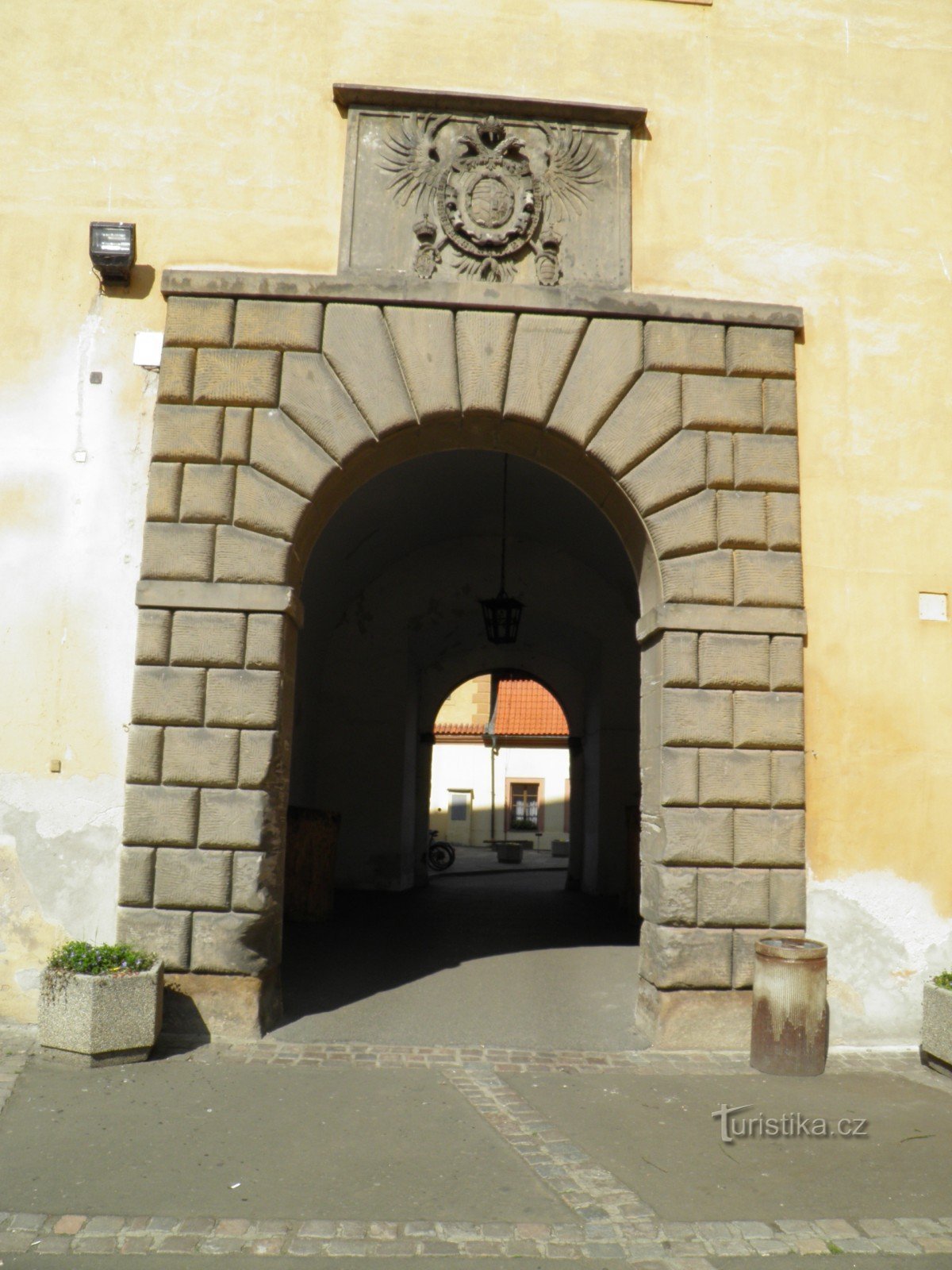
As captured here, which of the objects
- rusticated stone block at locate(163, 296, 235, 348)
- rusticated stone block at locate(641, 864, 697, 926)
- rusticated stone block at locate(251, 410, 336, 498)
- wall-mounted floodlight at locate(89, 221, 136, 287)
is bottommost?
rusticated stone block at locate(641, 864, 697, 926)

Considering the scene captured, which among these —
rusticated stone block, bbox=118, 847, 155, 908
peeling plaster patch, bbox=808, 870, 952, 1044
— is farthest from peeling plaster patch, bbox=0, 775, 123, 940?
peeling plaster patch, bbox=808, 870, 952, 1044

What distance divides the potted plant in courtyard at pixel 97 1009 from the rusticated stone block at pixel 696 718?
3.13 m

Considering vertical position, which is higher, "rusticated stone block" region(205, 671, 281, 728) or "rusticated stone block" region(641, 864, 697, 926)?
"rusticated stone block" region(205, 671, 281, 728)

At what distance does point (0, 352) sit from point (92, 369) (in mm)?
574

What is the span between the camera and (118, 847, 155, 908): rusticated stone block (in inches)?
224

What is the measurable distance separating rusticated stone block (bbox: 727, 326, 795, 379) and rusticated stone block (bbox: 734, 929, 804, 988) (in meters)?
3.38

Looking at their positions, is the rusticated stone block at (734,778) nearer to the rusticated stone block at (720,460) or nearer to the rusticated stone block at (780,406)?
the rusticated stone block at (720,460)

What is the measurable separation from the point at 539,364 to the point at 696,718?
7.69 feet

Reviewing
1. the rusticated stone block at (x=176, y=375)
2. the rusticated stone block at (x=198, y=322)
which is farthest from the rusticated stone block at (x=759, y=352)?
the rusticated stone block at (x=176, y=375)

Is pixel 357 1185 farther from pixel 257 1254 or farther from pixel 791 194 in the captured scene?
pixel 791 194

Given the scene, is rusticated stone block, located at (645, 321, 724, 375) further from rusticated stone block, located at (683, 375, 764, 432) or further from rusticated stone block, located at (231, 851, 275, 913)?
rusticated stone block, located at (231, 851, 275, 913)

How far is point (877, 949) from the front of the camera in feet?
19.7

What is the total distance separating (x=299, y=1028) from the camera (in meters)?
5.80

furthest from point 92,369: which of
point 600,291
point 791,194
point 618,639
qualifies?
point 618,639
